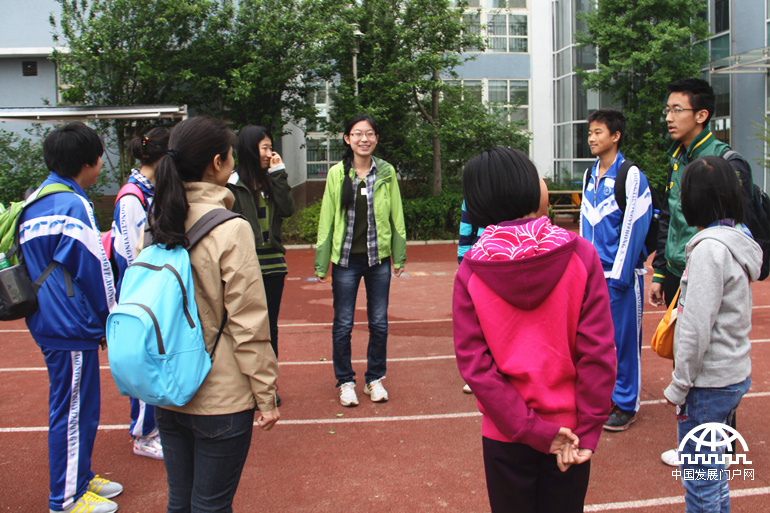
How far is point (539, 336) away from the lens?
6.55 ft

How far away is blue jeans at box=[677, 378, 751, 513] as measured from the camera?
8.67 ft

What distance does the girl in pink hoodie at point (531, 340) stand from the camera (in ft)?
6.42

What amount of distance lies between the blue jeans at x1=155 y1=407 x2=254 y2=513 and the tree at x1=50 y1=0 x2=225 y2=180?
14.7 meters

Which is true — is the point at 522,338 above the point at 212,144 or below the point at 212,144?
below

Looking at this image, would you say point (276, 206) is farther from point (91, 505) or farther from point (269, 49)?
point (269, 49)

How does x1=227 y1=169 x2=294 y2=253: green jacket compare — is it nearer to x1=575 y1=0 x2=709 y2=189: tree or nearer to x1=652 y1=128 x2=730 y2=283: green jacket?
x1=652 y1=128 x2=730 y2=283: green jacket

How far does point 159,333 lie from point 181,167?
25.9 inches

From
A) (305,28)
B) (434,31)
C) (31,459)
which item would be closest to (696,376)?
(31,459)

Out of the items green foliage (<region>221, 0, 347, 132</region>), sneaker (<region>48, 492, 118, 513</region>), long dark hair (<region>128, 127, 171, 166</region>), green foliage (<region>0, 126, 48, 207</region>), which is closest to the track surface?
sneaker (<region>48, 492, 118, 513</region>)

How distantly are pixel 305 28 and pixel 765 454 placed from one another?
1466 cm

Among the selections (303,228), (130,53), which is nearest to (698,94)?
(303,228)

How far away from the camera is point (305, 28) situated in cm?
1597

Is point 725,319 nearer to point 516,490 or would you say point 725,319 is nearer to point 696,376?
point 696,376

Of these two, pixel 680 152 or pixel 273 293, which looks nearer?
pixel 680 152
